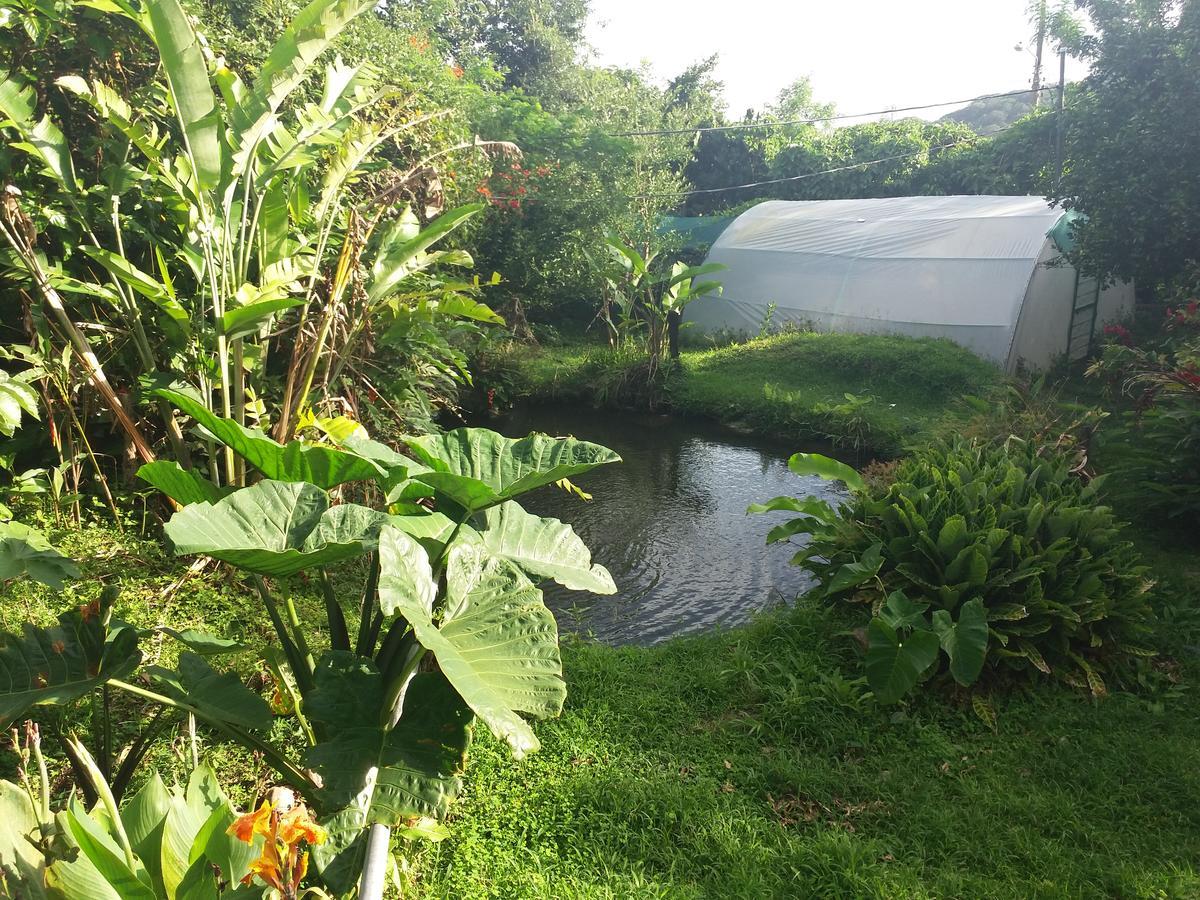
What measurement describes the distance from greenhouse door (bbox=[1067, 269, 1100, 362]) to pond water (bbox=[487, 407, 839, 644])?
511cm

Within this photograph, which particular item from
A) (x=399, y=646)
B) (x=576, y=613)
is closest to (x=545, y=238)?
(x=576, y=613)

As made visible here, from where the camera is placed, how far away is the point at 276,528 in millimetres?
1949

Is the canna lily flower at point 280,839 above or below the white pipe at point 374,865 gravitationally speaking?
above

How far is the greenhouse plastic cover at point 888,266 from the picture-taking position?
9.96 m

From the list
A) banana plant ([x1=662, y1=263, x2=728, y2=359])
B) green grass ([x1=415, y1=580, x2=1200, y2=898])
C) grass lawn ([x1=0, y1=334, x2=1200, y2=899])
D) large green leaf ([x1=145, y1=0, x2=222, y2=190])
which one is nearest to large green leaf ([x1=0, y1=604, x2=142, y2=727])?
grass lawn ([x1=0, y1=334, x2=1200, y2=899])

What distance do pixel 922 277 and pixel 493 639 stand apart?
34.5 feet

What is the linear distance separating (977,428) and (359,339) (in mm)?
4585

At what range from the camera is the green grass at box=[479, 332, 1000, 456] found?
838 cm

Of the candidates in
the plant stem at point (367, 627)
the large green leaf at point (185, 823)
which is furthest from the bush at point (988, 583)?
the large green leaf at point (185, 823)

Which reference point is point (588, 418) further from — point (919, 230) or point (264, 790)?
point (264, 790)

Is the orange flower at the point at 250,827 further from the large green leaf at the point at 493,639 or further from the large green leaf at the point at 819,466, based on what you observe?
the large green leaf at the point at 819,466

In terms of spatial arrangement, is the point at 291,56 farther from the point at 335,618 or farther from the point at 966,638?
the point at 966,638

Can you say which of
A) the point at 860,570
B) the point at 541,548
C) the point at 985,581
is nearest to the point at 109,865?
the point at 541,548

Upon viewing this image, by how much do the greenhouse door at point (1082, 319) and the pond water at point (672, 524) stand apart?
16.8ft
